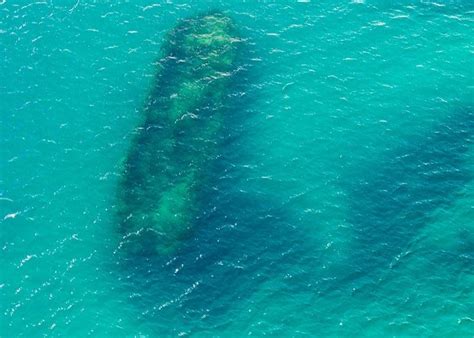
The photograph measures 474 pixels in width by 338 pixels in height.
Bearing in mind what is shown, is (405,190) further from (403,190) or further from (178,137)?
(178,137)

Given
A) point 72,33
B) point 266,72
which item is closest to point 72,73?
point 72,33

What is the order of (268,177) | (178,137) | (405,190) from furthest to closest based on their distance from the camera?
1. (178,137)
2. (268,177)
3. (405,190)

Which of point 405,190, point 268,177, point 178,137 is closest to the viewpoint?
point 405,190

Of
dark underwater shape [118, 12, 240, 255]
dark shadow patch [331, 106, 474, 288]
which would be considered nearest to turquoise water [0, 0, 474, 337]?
dark shadow patch [331, 106, 474, 288]

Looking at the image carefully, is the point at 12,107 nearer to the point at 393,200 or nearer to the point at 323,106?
the point at 323,106

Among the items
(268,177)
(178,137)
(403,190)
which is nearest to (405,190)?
(403,190)

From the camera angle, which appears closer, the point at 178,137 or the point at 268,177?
the point at 268,177
